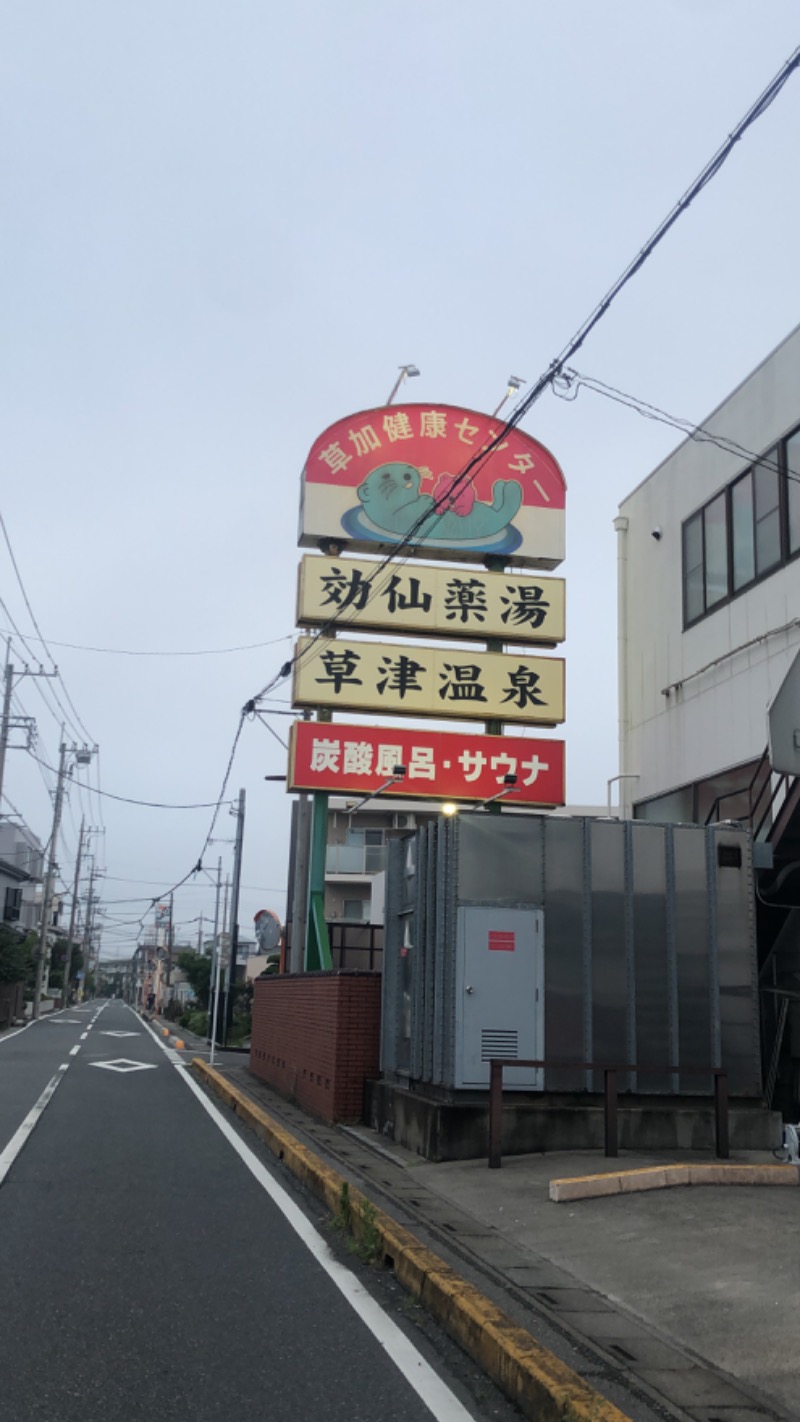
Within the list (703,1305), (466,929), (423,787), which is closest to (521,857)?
(466,929)

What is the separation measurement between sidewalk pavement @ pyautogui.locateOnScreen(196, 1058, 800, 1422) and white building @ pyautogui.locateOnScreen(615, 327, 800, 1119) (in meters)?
3.87

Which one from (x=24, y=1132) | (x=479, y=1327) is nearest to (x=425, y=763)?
(x=24, y=1132)

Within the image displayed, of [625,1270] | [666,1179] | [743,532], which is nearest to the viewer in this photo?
[625,1270]

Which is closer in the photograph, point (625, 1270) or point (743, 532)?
point (625, 1270)

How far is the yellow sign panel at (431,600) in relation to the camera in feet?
63.1

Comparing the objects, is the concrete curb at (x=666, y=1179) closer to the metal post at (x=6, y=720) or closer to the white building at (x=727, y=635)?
the white building at (x=727, y=635)

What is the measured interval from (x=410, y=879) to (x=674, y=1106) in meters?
3.76

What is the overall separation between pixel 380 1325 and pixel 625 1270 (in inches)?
62.6

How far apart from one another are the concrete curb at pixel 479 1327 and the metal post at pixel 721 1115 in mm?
3536

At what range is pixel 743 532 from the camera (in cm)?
1653

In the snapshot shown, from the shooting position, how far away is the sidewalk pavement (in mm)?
4883

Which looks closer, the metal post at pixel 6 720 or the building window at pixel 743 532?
the building window at pixel 743 532

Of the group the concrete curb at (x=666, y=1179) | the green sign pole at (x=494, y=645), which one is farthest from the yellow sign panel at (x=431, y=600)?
the concrete curb at (x=666, y=1179)

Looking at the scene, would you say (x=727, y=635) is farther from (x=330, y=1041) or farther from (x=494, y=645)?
(x=330, y=1041)
